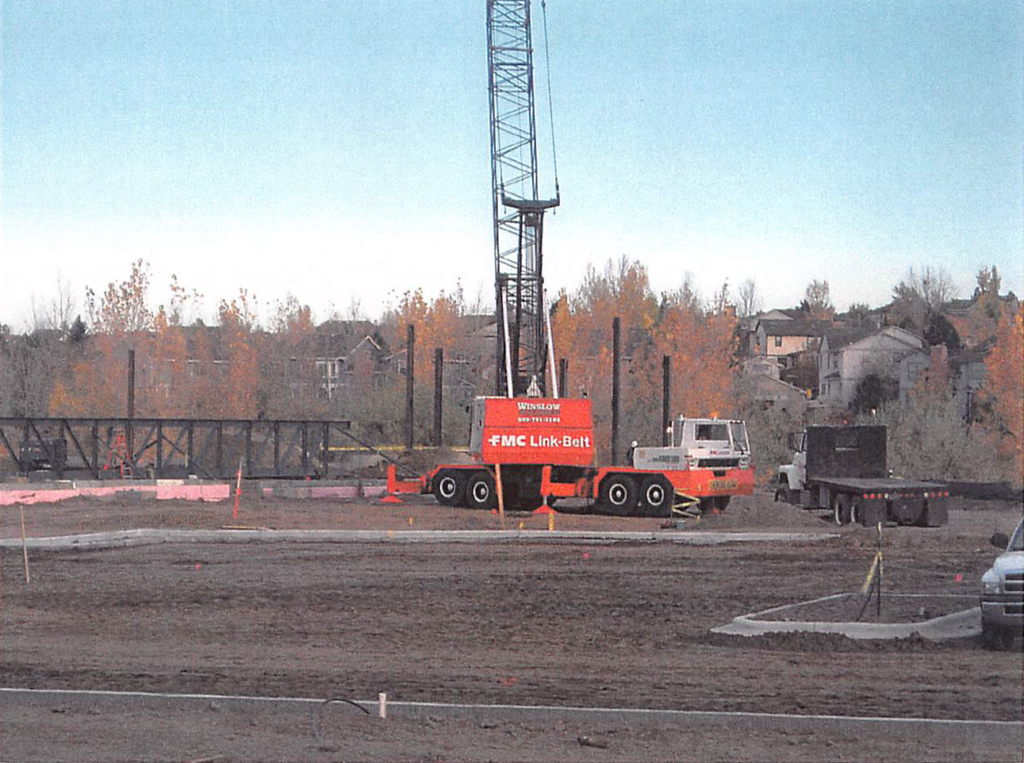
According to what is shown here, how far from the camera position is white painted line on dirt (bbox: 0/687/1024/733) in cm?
1006

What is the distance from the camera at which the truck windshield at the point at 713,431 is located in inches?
1304

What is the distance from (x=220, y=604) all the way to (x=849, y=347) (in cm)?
8409

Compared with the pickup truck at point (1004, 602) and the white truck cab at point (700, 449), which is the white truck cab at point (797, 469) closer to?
the white truck cab at point (700, 449)

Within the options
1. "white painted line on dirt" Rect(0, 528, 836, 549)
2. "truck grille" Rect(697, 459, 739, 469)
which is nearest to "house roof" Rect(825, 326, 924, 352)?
"truck grille" Rect(697, 459, 739, 469)

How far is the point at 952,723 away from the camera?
394 inches

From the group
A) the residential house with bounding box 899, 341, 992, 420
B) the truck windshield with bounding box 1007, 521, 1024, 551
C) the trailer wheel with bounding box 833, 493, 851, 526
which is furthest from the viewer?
the residential house with bounding box 899, 341, 992, 420

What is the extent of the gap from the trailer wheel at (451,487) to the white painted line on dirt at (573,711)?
887 inches

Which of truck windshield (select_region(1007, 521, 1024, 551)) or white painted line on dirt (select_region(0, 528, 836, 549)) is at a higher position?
truck windshield (select_region(1007, 521, 1024, 551))

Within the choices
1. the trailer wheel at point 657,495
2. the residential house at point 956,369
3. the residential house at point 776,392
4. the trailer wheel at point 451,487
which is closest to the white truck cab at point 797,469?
the trailer wheel at point 657,495

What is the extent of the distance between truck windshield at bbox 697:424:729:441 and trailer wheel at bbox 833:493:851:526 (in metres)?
3.72

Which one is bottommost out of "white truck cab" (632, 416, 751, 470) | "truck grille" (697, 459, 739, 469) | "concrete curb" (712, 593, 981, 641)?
"concrete curb" (712, 593, 981, 641)

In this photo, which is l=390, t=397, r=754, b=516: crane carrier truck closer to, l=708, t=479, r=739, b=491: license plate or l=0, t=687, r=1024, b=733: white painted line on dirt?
l=708, t=479, r=739, b=491: license plate

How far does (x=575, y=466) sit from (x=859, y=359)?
66.4 meters

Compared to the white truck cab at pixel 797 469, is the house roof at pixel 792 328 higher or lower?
higher
